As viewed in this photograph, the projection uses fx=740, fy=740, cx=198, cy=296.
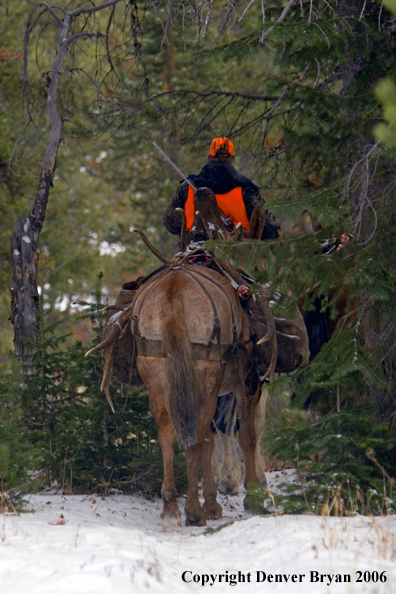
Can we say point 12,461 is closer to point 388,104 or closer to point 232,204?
point 232,204

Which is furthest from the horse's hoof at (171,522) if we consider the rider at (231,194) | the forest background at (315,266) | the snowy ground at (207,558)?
the rider at (231,194)

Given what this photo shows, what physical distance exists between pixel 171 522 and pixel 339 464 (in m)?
1.56

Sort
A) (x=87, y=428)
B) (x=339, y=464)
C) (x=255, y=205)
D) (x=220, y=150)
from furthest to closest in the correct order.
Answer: (x=220, y=150) → (x=87, y=428) → (x=255, y=205) → (x=339, y=464)

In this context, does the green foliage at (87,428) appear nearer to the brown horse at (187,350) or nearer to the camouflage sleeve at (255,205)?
the brown horse at (187,350)

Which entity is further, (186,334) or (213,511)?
(213,511)

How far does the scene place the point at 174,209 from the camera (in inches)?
328

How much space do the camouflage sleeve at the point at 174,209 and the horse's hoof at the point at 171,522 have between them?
335 cm

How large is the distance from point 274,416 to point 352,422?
4779 millimetres

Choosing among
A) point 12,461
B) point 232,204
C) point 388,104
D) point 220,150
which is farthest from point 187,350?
point 388,104

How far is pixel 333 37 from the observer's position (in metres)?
6.27

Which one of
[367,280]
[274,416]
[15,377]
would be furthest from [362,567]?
[274,416]

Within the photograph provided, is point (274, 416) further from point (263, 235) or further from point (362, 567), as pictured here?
point (362, 567)

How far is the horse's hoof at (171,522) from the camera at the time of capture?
21.0ft

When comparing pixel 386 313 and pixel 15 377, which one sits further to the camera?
pixel 15 377
